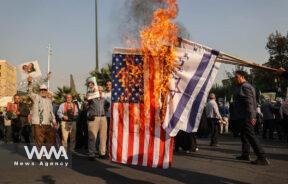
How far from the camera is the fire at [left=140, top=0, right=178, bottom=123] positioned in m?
6.54

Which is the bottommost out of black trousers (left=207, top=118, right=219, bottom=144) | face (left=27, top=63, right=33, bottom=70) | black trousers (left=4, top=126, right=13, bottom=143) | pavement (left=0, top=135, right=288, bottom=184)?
pavement (left=0, top=135, right=288, bottom=184)

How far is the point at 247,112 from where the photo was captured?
967 cm

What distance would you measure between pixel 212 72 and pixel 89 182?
276 cm

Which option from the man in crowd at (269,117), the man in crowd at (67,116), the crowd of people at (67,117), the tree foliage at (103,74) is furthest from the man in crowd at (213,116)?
the tree foliage at (103,74)

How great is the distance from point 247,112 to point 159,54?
386 cm

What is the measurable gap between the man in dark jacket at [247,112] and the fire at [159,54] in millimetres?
3572

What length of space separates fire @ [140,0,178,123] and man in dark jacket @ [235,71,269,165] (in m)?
3.57

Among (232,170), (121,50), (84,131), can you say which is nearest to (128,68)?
(121,50)

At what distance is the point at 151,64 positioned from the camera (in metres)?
6.63

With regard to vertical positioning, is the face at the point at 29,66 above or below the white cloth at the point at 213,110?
above

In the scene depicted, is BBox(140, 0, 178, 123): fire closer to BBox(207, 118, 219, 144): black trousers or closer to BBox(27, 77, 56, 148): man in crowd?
BBox(27, 77, 56, 148): man in crowd

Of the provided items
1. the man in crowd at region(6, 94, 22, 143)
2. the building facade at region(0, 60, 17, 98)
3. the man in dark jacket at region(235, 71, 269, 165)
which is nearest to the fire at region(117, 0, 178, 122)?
the man in dark jacket at region(235, 71, 269, 165)

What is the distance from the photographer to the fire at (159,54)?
6539 mm

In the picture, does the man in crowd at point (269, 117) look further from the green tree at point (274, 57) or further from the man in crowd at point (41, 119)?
the green tree at point (274, 57)
